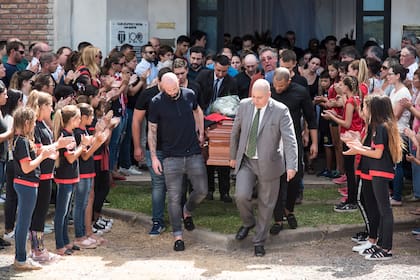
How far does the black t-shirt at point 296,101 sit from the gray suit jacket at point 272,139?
728mm

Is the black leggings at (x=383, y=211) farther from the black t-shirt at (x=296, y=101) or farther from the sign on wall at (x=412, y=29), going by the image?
the sign on wall at (x=412, y=29)

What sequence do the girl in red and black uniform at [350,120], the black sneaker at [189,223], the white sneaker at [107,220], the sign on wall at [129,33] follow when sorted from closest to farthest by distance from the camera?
the black sneaker at [189,223], the white sneaker at [107,220], the girl in red and black uniform at [350,120], the sign on wall at [129,33]

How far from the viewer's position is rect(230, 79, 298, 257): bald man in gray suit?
10016 millimetres

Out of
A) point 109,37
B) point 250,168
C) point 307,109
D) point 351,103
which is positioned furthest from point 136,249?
point 109,37

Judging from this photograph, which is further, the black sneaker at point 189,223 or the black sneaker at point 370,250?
the black sneaker at point 189,223

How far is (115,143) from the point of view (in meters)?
13.5

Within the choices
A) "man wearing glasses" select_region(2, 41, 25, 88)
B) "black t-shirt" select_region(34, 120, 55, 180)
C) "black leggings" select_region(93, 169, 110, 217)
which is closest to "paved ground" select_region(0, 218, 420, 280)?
"black leggings" select_region(93, 169, 110, 217)

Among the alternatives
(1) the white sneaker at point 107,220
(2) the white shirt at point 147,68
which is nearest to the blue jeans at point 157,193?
(1) the white sneaker at point 107,220

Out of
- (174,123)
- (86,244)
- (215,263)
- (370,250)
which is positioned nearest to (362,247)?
(370,250)

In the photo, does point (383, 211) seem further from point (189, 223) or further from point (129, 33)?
point (129, 33)

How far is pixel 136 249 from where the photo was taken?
10.7 metres

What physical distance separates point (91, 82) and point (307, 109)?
10.2 feet

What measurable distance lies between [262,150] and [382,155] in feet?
4.21

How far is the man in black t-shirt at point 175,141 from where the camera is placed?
10477 mm
